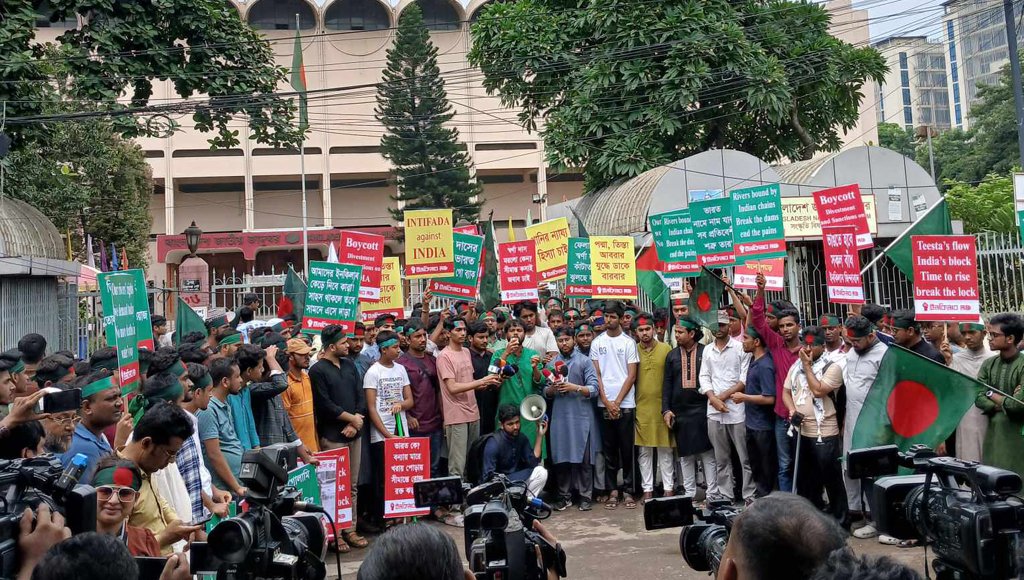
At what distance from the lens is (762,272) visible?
33.0ft

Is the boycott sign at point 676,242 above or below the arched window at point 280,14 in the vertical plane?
below

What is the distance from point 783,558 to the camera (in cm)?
238

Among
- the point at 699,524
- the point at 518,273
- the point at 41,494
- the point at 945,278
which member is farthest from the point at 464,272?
the point at 41,494

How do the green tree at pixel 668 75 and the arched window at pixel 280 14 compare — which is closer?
the green tree at pixel 668 75

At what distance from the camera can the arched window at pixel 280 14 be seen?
52.5 meters

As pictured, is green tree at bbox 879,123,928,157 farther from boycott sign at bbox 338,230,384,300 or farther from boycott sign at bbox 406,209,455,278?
boycott sign at bbox 338,230,384,300

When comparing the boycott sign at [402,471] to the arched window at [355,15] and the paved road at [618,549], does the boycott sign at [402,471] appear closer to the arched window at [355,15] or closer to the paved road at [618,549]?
the paved road at [618,549]

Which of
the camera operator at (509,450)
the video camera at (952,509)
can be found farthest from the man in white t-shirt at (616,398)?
the video camera at (952,509)

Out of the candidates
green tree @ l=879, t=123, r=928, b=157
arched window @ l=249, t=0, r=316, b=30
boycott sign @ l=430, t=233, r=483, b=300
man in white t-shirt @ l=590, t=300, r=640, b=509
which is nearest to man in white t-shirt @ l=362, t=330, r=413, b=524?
man in white t-shirt @ l=590, t=300, r=640, b=509

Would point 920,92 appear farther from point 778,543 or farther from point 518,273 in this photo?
point 778,543

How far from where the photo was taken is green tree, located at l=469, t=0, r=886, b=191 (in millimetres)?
22750

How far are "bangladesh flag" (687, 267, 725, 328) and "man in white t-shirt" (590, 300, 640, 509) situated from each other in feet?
2.54

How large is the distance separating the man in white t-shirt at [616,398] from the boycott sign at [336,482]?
3.03 m

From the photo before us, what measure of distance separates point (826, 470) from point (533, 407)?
8.77ft
